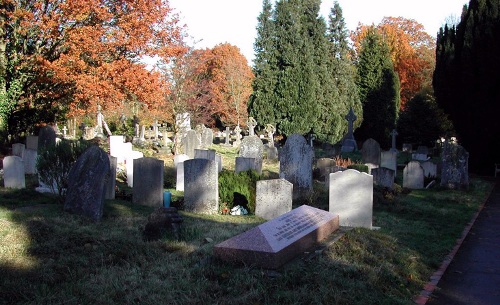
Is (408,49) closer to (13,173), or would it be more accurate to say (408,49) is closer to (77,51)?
(77,51)

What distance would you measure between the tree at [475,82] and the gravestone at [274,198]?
15899 millimetres

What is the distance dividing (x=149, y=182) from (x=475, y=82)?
1762cm

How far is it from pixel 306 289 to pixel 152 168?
696 centimetres

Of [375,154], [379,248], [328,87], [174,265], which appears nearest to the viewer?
[174,265]

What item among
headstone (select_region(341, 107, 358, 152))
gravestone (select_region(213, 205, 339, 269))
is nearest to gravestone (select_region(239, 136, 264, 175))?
gravestone (select_region(213, 205, 339, 269))

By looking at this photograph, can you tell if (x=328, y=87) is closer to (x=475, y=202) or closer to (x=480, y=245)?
(x=475, y=202)

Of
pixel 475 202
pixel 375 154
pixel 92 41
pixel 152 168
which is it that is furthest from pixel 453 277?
pixel 92 41

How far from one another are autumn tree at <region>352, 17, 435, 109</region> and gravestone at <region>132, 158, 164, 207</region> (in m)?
40.2

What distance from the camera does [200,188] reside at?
37.7 ft

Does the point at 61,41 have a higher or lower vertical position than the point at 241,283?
higher

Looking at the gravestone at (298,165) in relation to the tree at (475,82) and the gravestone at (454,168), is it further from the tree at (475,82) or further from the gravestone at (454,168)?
the tree at (475,82)

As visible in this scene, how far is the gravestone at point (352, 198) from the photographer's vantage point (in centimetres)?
994

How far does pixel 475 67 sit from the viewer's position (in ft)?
77.6

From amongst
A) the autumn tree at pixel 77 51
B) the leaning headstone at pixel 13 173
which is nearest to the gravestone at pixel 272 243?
the leaning headstone at pixel 13 173
